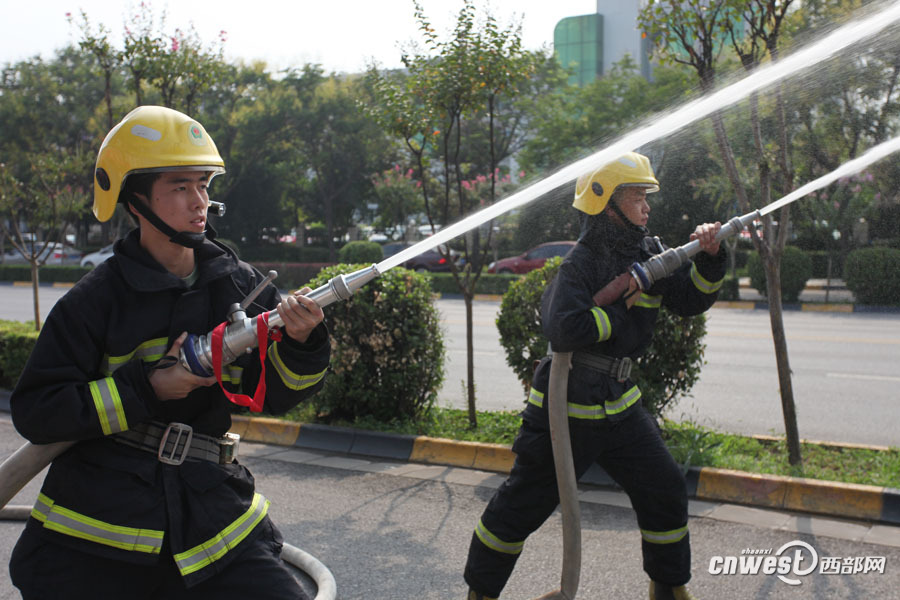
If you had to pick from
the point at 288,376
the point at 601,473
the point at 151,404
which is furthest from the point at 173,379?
the point at 601,473

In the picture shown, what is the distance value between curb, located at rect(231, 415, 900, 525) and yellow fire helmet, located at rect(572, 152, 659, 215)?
239 cm

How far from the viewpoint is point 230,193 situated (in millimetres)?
35344

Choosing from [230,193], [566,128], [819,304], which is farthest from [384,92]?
[230,193]

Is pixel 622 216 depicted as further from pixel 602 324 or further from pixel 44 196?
pixel 44 196

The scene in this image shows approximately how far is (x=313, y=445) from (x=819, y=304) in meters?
14.1

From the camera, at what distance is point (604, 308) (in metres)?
3.32

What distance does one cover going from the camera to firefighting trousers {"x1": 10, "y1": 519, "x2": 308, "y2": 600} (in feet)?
6.81

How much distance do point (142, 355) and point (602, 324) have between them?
5.62 feet

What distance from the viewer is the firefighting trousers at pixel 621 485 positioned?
10.7 feet

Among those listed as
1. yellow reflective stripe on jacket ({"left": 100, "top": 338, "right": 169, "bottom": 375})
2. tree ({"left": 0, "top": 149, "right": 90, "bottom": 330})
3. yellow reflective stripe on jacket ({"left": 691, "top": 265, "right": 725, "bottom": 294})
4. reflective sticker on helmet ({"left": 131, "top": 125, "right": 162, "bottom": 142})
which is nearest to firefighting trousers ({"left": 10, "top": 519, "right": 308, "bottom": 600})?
yellow reflective stripe on jacket ({"left": 100, "top": 338, "right": 169, "bottom": 375})

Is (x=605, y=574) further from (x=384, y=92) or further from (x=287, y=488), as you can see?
(x=384, y=92)

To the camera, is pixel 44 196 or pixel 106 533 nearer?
pixel 106 533

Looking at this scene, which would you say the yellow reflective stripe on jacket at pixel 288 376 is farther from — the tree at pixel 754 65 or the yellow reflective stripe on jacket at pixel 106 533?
the tree at pixel 754 65

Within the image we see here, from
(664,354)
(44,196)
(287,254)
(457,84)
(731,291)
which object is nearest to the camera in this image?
(664,354)
